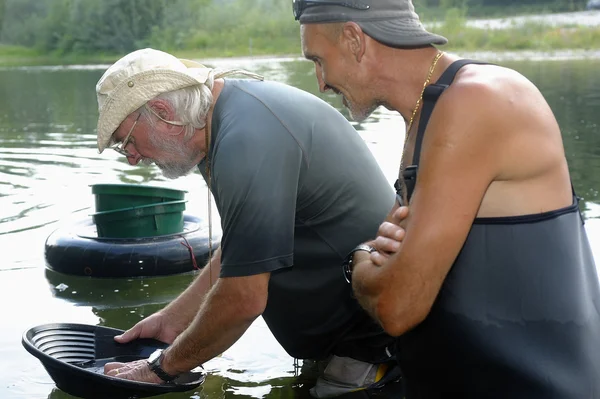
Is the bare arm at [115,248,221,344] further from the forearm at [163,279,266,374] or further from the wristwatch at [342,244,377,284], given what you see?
the wristwatch at [342,244,377,284]

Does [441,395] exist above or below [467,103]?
below

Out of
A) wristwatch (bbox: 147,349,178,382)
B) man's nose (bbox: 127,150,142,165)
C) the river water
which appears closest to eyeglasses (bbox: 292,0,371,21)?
man's nose (bbox: 127,150,142,165)

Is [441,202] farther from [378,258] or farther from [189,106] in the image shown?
[189,106]

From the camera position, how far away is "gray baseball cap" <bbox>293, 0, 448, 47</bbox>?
251 centimetres

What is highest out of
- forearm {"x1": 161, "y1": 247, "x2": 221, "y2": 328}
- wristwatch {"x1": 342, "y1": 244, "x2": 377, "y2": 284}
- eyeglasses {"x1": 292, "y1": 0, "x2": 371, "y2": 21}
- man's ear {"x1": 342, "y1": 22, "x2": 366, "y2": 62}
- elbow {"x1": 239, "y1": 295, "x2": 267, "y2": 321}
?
eyeglasses {"x1": 292, "y1": 0, "x2": 371, "y2": 21}

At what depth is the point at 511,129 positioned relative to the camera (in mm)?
2250

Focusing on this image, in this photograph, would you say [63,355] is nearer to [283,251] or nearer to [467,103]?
[283,251]

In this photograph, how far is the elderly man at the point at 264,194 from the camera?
3143 millimetres

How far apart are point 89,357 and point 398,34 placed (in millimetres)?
2403

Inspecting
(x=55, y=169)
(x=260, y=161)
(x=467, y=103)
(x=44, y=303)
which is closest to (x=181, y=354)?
(x=260, y=161)

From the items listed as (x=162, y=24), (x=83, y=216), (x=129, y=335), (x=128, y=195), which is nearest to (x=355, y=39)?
(x=129, y=335)

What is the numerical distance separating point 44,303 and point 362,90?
3759 millimetres

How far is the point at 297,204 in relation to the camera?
3.51 m

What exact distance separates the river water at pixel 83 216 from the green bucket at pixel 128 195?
1.79 feet
